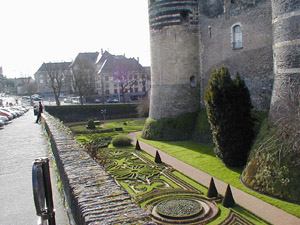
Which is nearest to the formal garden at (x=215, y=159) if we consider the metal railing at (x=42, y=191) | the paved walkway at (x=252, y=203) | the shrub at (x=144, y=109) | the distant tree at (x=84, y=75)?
the paved walkway at (x=252, y=203)

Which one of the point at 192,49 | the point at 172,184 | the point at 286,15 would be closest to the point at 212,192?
the point at 172,184

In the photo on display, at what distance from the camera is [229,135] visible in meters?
16.5

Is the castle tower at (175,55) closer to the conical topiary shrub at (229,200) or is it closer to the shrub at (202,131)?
the shrub at (202,131)

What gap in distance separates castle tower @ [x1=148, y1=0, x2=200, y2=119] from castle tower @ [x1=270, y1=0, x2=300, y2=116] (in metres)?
10.6

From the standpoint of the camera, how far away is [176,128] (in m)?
24.8

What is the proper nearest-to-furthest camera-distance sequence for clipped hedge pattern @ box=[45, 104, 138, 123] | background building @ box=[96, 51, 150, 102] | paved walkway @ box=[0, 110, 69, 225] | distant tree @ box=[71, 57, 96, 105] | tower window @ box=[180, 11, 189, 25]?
paved walkway @ box=[0, 110, 69, 225], tower window @ box=[180, 11, 189, 25], clipped hedge pattern @ box=[45, 104, 138, 123], distant tree @ box=[71, 57, 96, 105], background building @ box=[96, 51, 150, 102]

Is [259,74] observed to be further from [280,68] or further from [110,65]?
[110,65]

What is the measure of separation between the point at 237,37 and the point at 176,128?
825 cm

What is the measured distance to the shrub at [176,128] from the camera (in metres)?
24.7

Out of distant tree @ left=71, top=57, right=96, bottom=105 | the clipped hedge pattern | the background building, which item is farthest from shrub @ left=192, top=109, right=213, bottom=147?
distant tree @ left=71, top=57, right=96, bottom=105

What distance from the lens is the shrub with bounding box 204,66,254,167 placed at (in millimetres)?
16375

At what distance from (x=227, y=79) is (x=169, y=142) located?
917 cm

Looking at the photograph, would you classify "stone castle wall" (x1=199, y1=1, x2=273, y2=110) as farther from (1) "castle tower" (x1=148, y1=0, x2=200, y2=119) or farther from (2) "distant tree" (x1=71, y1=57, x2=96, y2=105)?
(2) "distant tree" (x1=71, y1=57, x2=96, y2=105)

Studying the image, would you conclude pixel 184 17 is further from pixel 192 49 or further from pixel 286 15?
pixel 286 15
